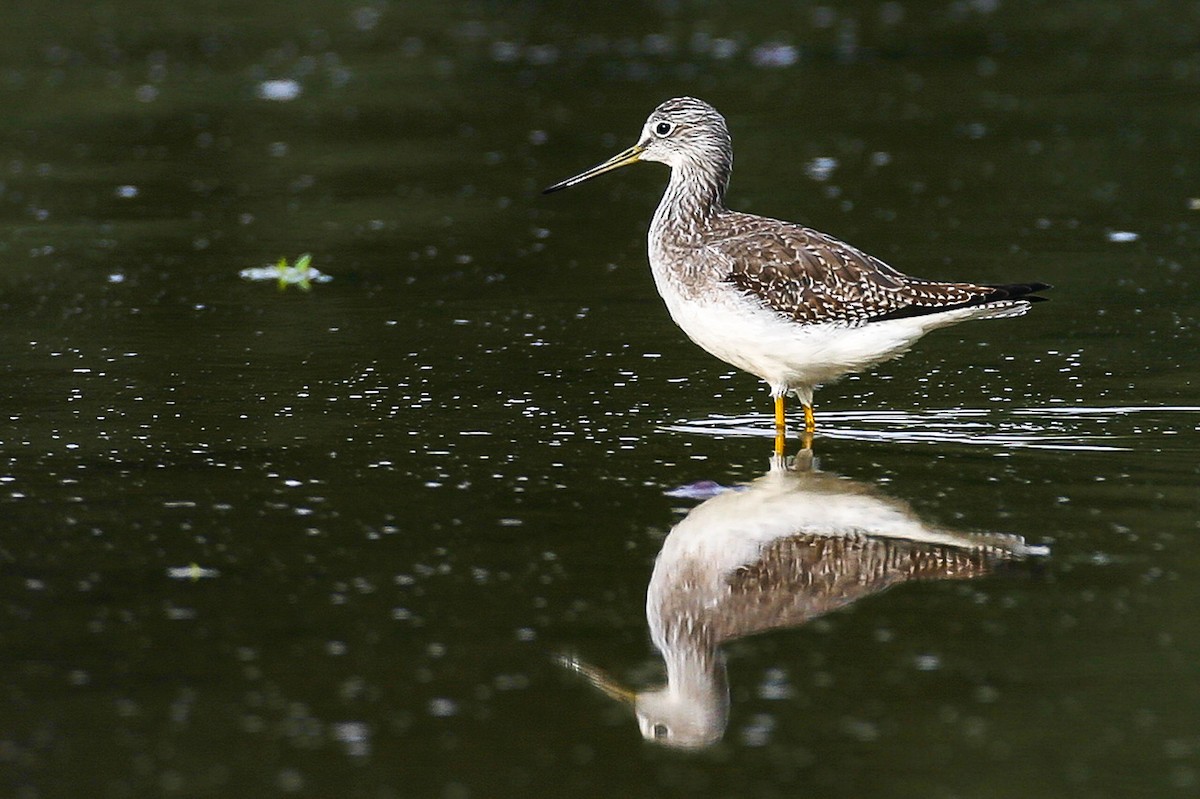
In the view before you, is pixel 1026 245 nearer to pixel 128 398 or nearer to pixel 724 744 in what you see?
pixel 128 398

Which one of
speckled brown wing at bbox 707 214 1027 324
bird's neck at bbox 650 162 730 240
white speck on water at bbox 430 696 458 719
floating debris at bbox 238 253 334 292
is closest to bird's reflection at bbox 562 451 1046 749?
white speck on water at bbox 430 696 458 719

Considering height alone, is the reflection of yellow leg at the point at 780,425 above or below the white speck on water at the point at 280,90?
below

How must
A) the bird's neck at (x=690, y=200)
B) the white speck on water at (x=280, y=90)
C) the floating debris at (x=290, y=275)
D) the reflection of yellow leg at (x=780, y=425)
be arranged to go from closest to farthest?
the reflection of yellow leg at (x=780, y=425)
the bird's neck at (x=690, y=200)
the floating debris at (x=290, y=275)
the white speck on water at (x=280, y=90)

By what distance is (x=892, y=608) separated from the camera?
21.0ft

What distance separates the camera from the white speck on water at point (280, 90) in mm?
19031

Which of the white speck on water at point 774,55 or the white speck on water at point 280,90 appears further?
the white speck on water at point 774,55

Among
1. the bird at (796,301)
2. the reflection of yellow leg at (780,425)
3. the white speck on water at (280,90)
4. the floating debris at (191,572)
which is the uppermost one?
the white speck on water at (280,90)

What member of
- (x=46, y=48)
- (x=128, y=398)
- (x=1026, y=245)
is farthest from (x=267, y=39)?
(x=128, y=398)

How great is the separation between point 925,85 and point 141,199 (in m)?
8.17

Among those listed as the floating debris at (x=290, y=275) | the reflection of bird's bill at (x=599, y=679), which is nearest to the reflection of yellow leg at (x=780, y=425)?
the reflection of bird's bill at (x=599, y=679)

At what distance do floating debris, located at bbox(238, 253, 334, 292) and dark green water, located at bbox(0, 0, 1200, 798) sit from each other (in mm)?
176

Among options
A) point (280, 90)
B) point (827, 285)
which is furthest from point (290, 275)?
point (280, 90)

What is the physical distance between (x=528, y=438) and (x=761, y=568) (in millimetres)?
2128

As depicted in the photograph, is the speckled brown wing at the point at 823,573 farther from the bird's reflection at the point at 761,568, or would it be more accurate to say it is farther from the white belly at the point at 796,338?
the white belly at the point at 796,338
